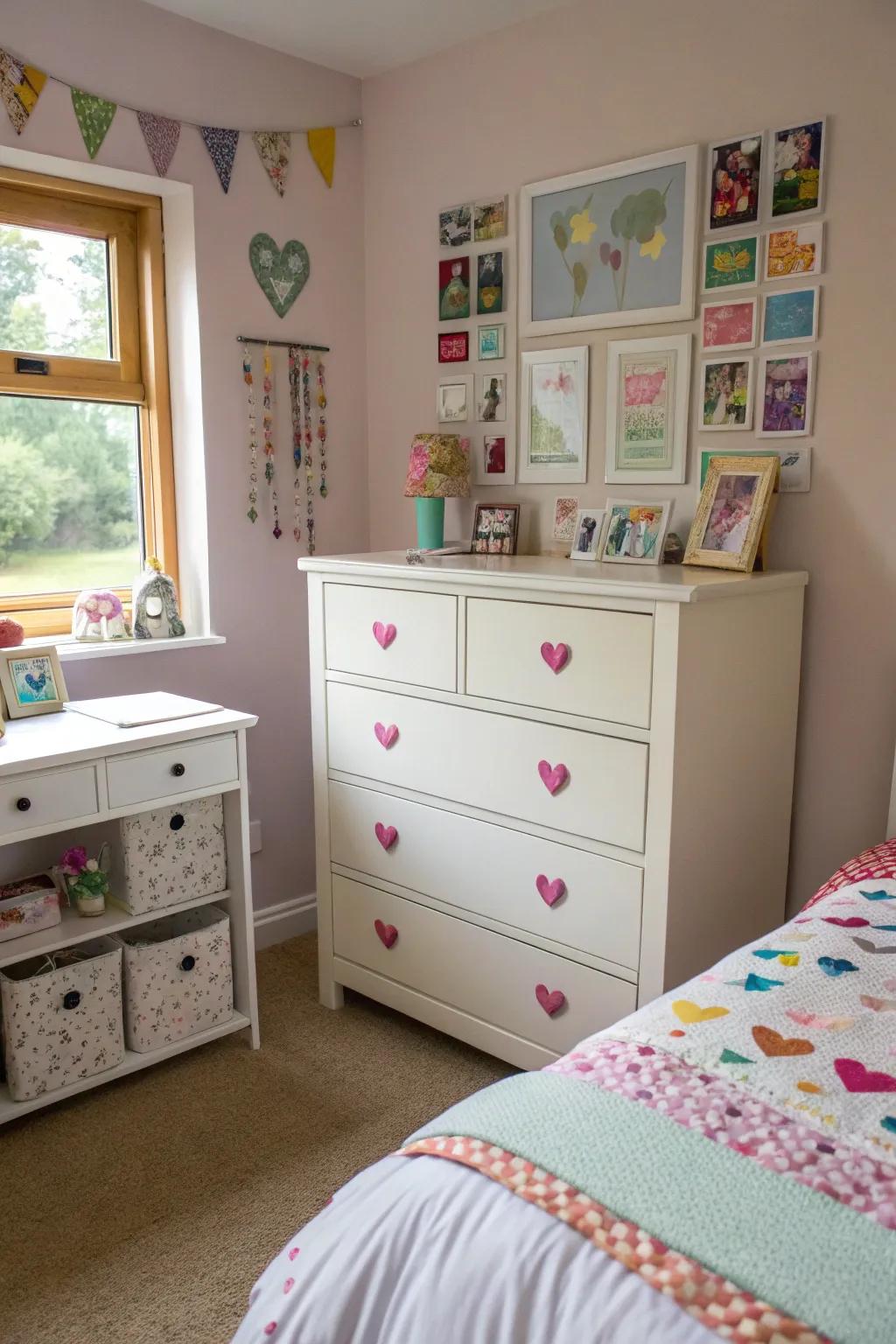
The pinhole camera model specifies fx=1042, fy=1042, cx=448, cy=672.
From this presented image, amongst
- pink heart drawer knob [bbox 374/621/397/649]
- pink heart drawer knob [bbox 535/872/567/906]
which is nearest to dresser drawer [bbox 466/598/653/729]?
pink heart drawer knob [bbox 374/621/397/649]

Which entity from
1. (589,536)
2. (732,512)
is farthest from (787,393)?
(589,536)

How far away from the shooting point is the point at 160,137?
2.59 metres

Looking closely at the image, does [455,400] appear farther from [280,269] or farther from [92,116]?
[92,116]

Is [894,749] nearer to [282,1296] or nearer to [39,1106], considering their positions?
[282,1296]

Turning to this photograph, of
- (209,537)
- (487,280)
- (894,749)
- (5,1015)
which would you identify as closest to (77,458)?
(209,537)

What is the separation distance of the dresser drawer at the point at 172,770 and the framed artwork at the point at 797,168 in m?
1.65

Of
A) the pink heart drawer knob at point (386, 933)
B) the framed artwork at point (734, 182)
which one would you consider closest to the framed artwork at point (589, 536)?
the framed artwork at point (734, 182)

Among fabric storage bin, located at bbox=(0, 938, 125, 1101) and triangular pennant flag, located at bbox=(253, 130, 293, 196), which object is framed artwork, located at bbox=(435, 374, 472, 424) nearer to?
triangular pennant flag, located at bbox=(253, 130, 293, 196)

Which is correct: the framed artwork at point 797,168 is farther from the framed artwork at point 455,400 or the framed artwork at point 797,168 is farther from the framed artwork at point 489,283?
the framed artwork at point 455,400

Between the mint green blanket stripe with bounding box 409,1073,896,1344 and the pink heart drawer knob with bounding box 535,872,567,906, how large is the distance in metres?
0.97

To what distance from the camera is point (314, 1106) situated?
2264 millimetres

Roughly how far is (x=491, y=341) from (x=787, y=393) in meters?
0.88

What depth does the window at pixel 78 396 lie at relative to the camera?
8.45 feet

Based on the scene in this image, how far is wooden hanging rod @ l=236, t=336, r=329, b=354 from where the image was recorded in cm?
283
